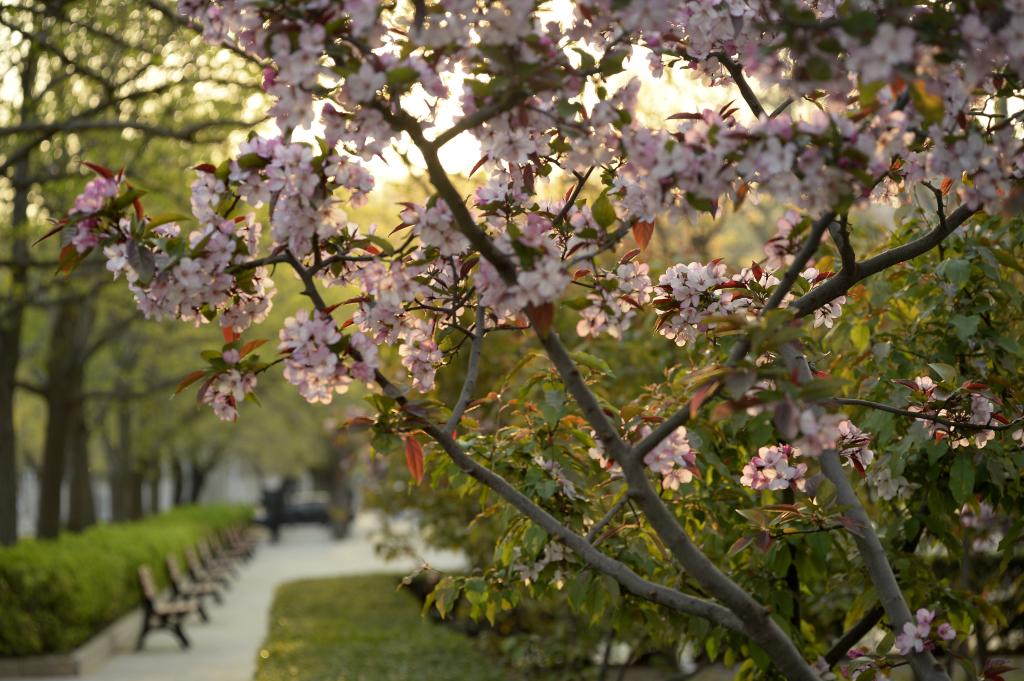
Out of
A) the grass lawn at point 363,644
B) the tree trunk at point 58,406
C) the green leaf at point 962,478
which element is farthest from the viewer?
the tree trunk at point 58,406

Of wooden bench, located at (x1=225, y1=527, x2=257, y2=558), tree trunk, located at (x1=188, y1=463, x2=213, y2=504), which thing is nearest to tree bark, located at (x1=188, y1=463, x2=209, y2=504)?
tree trunk, located at (x1=188, y1=463, x2=213, y2=504)

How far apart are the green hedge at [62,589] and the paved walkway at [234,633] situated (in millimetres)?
456

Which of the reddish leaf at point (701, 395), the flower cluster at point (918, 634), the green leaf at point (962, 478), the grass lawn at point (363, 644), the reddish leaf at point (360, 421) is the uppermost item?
the reddish leaf at point (360, 421)

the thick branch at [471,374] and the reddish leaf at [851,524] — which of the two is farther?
the reddish leaf at [851,524]

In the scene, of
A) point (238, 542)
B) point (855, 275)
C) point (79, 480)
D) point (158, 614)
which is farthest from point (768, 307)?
point (238, 542)

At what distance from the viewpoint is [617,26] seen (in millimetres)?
2834

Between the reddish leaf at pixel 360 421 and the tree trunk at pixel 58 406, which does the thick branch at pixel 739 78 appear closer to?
the reddish leaf at pixel 360 421

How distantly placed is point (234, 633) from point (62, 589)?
15.2ft

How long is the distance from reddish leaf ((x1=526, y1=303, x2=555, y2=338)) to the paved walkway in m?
9.63

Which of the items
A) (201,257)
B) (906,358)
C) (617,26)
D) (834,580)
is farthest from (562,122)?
(834,580)

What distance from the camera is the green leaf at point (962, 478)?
150 inches

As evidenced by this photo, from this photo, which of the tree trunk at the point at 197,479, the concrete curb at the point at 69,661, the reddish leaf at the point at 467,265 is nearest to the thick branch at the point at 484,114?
the reddish leaf at the point at 467,265

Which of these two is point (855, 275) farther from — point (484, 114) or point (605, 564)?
point (484, 114)

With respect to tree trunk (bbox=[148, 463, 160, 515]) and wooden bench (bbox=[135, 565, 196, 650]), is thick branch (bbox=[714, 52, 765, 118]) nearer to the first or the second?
wooden bench (bbox=[135, 565, 196, 650])
